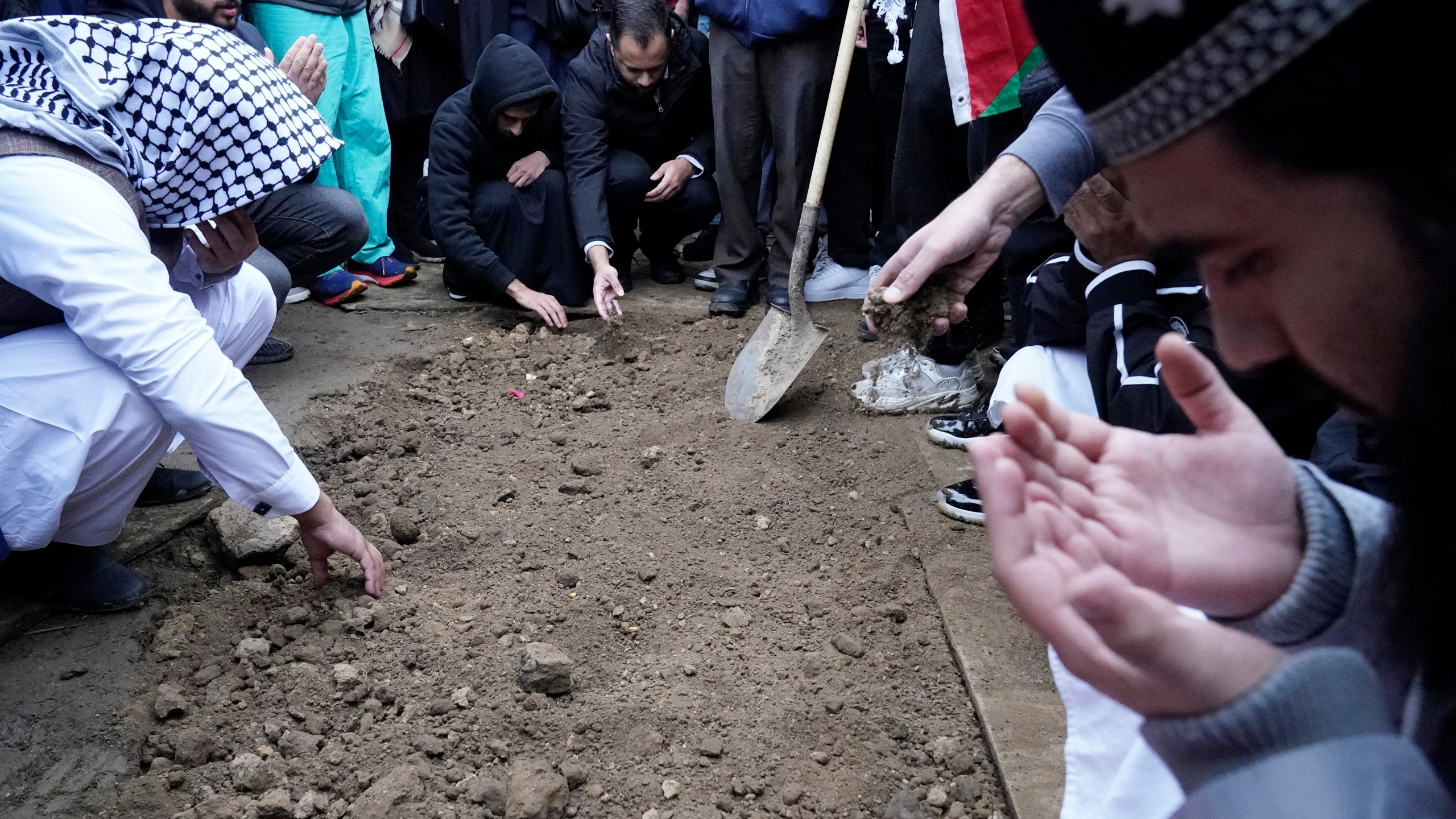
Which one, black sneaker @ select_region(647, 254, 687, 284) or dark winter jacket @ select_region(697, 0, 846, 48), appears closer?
dark winter jacket @ select_region(697, 0, 846, 48)

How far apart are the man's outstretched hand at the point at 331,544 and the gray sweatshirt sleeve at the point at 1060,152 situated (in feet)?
5.02

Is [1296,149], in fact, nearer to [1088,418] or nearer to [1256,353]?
[1256,353]

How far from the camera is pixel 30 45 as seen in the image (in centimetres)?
223

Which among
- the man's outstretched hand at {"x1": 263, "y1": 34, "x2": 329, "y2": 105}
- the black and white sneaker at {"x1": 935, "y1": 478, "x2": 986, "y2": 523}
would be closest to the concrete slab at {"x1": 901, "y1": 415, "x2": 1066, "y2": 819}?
the black and white sneaker at {"x1": 935, "y1": 478, "x2": 986, "y2": 523}

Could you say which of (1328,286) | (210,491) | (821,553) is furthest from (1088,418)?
(210,491)

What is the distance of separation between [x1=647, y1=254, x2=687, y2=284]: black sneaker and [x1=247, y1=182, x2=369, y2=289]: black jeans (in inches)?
59.9

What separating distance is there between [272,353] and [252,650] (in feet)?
6.37

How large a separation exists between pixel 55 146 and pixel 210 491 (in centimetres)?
105

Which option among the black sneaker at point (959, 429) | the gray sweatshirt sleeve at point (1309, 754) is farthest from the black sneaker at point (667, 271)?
the gray sweatshirt sleeve at point (1309, 754)

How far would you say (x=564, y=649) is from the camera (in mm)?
2184

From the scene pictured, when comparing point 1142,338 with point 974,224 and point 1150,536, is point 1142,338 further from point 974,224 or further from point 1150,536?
point 1150,536

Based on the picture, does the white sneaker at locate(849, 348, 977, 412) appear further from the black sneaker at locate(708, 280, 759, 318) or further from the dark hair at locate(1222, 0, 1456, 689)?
the dark hair at locate(1222, 0, 1456, 689)

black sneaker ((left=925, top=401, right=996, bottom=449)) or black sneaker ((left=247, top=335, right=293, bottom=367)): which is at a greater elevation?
black sneaker ((left=925, top=401, right=996, bottom=449))

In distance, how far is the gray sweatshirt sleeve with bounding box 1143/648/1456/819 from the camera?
2.44ft
